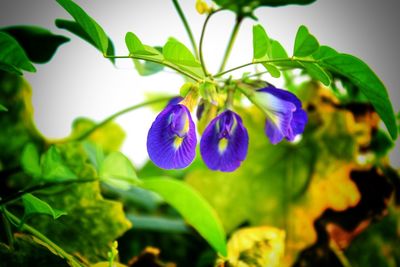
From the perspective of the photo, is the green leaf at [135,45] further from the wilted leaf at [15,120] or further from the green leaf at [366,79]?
the wilted leaf at [15,120]

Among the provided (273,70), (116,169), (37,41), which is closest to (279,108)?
(273,70)

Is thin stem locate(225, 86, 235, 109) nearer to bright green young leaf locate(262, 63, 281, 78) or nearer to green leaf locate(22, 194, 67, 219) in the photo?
bright green young leaf locate(262, 63, 281, 78)

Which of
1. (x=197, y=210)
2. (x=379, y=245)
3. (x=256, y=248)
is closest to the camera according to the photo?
(x=197, y=210)

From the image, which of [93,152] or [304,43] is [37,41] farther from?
[304,43]

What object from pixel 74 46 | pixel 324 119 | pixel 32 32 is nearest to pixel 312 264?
pixel 324 119

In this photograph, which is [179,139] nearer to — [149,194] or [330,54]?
[330,54]

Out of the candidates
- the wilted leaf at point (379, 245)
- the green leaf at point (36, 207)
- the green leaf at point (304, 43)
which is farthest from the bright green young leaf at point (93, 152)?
the wilted leaf at point (379, 245)
